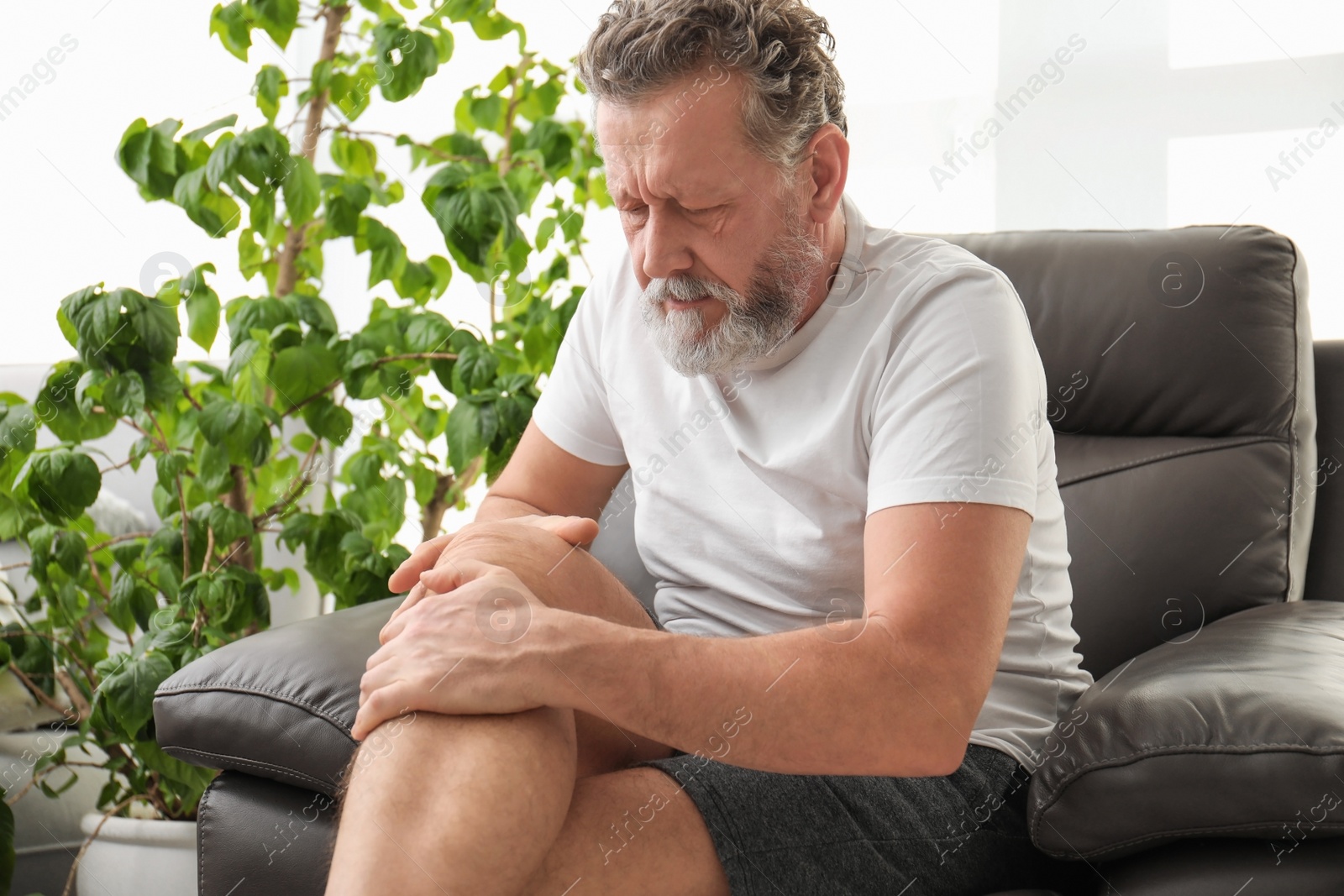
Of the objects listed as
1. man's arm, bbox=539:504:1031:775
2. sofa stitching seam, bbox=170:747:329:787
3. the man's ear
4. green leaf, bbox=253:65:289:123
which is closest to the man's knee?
man's arm, bbox=539:504:1031:775

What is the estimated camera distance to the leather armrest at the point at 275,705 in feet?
3.31

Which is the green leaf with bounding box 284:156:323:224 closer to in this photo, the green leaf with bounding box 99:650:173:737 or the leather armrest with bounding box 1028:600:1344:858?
the green leaf with bounding box 99:650:173:737

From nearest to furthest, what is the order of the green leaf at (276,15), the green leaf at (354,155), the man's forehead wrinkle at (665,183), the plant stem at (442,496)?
the man's forehead wrinkle at (665,183) → the green leaf at (276,15) → the green leaf at (354,155) → the plant stem at (442,496)

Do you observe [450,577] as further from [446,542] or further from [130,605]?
[130,605]

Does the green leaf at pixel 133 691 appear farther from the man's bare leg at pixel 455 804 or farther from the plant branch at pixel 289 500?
the man's bare leg at pixel 455 804

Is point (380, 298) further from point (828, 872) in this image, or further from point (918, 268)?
point (828, 872)

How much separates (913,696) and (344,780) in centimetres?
48

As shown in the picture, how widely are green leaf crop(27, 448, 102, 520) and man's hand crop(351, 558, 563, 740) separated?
617mm

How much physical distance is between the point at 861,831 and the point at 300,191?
1034 millimetres

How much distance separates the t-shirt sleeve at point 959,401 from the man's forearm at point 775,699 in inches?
5.7

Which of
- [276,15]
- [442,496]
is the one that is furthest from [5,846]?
[276,15]

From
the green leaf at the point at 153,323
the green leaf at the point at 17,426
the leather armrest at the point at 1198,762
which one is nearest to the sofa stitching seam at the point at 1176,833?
the leather armrest at the point at 1198,762

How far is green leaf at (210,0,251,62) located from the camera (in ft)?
4.76

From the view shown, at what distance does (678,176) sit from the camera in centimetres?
99
